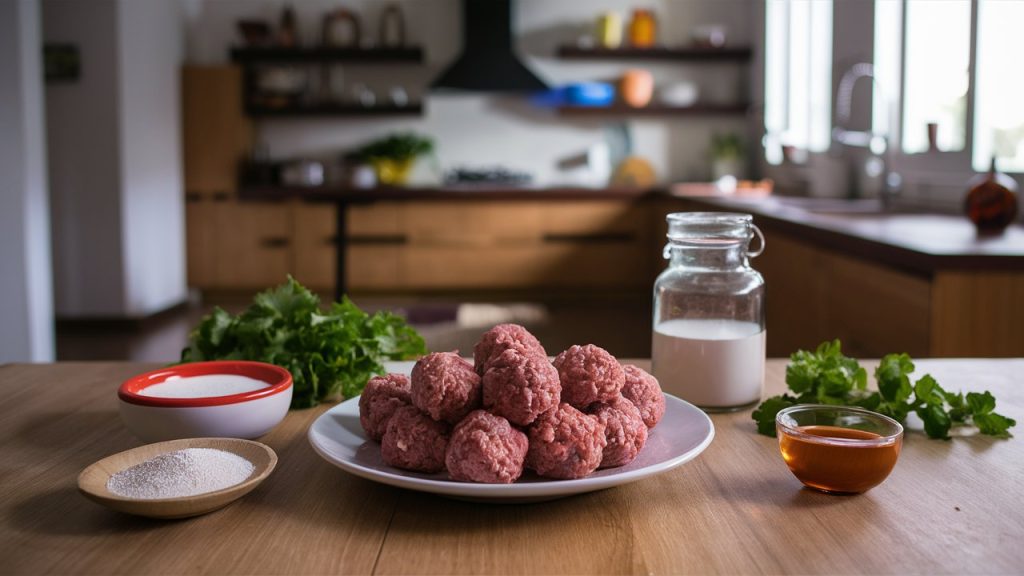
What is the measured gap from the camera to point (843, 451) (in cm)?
86

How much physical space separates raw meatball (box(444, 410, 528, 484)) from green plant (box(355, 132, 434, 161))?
6.11 m

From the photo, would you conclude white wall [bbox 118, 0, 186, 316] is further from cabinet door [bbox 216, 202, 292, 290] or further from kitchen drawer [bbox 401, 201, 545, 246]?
kitchen drawer [bbox 401, 201, 545, 246]

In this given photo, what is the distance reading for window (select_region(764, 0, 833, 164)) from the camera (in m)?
5.58

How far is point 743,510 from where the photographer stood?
33.6 inches

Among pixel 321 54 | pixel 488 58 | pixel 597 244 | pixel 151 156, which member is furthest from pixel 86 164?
pixel 597 244

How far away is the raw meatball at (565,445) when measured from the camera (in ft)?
2.68

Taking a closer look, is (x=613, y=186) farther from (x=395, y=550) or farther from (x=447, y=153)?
(x=395, y=550)

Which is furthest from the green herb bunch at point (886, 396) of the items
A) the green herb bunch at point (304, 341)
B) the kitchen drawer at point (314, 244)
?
the kitchen drawer at point (314, 244)

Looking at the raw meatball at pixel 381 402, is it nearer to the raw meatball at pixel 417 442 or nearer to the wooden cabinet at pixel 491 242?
the raw meatball at pixel 417 442

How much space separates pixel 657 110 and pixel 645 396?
6.12 metres

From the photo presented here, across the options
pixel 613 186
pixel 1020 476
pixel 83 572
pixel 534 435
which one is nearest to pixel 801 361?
pixel 1020 476

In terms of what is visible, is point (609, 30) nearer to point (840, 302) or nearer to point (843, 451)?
point (840, 302)

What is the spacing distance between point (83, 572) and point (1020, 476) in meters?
0.84

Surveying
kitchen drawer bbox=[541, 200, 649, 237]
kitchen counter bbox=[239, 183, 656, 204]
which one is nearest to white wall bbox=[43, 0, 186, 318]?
kitchen counter bbox=[239, 183, 656, 204]
